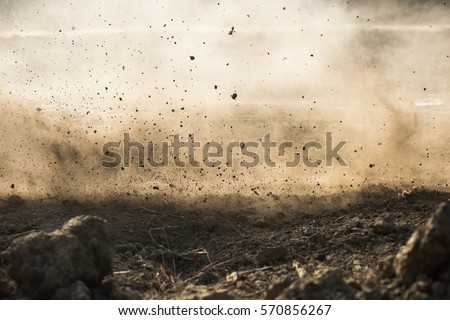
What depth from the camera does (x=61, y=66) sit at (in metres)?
11.0

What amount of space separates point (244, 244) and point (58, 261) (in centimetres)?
213

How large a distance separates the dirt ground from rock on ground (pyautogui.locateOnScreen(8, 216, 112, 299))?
6.2 inches

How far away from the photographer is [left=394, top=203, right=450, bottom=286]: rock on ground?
426cm

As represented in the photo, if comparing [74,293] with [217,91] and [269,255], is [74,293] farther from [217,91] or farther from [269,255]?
[217,91]

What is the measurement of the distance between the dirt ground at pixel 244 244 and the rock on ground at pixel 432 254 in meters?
0.12

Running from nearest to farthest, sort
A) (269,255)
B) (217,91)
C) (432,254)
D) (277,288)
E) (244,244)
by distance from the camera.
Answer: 1. (432,254)
2. (277,288)
3. (269,255)
4. (244,244)
5. (217,91)

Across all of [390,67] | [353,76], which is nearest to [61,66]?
[353,76]

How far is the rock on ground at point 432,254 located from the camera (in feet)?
14.0

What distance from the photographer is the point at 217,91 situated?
10680mm

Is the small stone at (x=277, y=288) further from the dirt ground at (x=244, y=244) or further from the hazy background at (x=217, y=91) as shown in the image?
the hazy background at (x=217, y=91)

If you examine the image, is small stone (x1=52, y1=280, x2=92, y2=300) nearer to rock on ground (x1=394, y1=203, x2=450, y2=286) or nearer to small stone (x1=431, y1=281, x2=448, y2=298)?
rock on ground (x1=394, y1=203, x2=450, y2=286)

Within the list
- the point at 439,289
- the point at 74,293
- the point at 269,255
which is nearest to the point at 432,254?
the point at 439,289

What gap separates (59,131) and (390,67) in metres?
5.38
